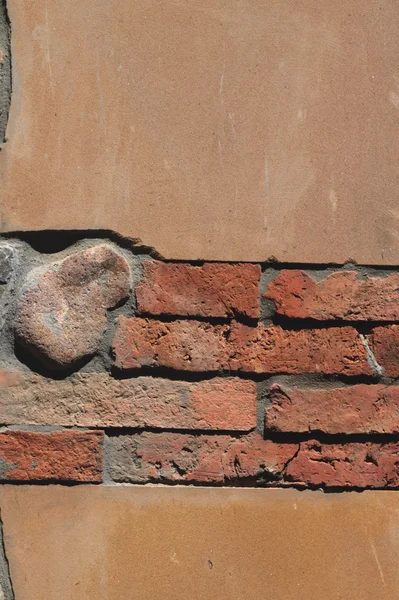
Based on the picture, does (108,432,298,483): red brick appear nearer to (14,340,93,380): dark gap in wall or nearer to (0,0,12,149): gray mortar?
(14,340,93,380): dark gap in wall

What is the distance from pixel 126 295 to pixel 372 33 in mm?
493

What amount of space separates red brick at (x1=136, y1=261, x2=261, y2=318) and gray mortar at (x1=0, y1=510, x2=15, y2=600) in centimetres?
38

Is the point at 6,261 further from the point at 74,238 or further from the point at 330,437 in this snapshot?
the point at 330,437

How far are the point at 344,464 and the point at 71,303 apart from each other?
1.43ft

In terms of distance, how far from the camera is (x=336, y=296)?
83 cm

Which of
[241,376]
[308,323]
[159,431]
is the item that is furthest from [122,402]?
[308,323]

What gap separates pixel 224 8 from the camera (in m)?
0.82

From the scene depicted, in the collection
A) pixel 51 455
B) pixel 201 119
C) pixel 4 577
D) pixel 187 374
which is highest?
pixel 201 119

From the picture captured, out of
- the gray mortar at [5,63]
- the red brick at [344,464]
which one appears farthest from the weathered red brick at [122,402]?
the gray mortar at [5,63]

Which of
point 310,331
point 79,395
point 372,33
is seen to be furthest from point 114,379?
point 372,33

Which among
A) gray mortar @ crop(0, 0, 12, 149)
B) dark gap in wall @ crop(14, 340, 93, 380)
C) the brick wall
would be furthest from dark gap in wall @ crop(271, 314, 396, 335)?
gray mortar @ crop(0, 0, 12, 149)

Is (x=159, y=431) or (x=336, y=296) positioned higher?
(x=336, y=296)

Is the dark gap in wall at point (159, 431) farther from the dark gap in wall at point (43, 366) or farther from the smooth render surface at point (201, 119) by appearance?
the smooth render surface at point (201, 119)

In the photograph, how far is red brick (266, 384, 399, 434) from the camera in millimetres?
833
